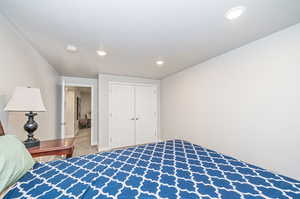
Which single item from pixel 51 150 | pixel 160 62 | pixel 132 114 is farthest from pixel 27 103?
pixel 132 114

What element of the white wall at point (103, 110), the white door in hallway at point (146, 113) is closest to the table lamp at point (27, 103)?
the white wall at point (103, 110)

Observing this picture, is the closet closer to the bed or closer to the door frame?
the door frame

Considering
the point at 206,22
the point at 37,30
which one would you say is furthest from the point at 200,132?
the point at 37,30

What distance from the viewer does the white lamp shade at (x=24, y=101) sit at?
136 centimetres

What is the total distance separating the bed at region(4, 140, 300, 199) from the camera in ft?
2.94

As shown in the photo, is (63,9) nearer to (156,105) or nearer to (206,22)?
(206,22)

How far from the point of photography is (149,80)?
4.39 meters

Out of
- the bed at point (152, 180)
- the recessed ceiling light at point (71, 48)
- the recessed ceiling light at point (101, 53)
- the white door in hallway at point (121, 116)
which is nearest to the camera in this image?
the bed at point (152, 180)

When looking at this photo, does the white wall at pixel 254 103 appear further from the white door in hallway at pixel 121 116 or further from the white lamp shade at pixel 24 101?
the white lamp shade at pixel 24 101

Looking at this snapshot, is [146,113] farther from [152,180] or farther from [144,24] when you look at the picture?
[152,180]

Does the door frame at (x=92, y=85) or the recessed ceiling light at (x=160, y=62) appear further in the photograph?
the door frame at (x=92, y=85)

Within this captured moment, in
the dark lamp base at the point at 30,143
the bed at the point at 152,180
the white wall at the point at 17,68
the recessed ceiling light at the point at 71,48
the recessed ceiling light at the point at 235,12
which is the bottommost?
the bed at the point at 152,180

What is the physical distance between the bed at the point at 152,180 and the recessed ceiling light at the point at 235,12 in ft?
5.32

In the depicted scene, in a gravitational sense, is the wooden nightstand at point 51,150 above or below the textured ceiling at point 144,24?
below
